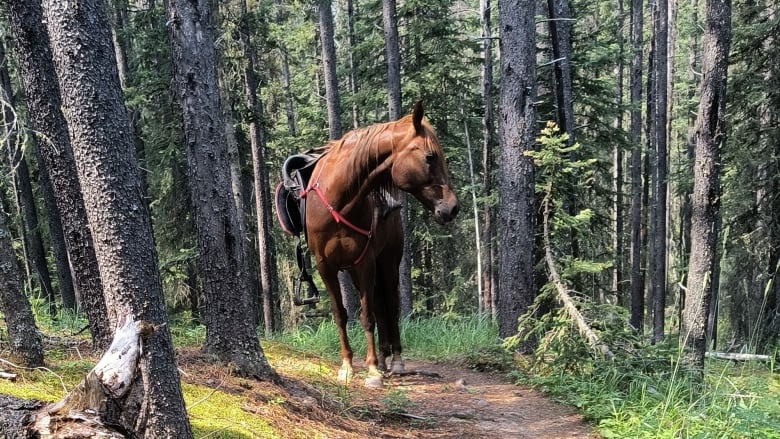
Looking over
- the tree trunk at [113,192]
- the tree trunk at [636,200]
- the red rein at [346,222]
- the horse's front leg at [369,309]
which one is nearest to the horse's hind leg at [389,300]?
the horse's front leg at [369,309]

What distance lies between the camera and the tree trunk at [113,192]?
231cm

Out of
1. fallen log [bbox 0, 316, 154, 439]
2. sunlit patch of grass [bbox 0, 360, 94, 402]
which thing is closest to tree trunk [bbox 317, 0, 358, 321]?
sunlit patch of grass [bbox 0, 360, 94, 402]

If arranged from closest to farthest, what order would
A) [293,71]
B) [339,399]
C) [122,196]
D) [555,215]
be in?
[122,196], [339,399], [555,215], [293,71]

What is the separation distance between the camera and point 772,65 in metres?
10.2

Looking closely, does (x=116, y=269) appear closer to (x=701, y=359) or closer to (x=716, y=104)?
(x=701, y=359)

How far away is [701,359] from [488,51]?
33.8ft

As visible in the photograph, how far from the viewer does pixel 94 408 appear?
1785 millimetres

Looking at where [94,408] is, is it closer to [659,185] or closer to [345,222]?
[345,222]

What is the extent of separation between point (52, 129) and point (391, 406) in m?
3.76

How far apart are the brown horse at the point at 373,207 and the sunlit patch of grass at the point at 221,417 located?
83.2 inches

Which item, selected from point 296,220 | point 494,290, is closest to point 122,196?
point 296,220

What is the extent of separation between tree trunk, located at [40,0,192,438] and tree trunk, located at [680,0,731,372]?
5289 millimetres

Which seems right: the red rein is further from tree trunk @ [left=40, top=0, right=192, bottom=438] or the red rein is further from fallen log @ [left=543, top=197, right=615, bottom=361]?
tree trunk @ [left=40, top=0, right=192, bottom=438]

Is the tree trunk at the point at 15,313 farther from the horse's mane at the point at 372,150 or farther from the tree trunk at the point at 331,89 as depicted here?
the tree trunk at the point at 331,89
